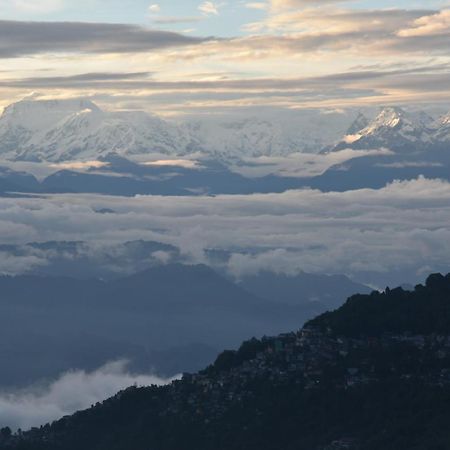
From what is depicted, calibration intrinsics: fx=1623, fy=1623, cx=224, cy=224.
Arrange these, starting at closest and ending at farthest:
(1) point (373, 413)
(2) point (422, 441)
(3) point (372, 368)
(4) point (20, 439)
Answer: (2) point (422, 441) → (1) point (373, 413) → (3) point (372, 368) → (4) point (20, 439)

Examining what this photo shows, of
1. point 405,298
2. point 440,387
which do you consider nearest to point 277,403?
point 440,387

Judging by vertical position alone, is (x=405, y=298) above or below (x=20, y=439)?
above

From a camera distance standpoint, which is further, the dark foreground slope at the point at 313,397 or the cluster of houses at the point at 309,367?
the cluster of houses at the point at 309,367

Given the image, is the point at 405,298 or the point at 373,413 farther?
the point at 405,298

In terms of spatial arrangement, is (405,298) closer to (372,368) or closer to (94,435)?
(372,368)

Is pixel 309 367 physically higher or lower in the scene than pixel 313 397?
→ higher

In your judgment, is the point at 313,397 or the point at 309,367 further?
the point at 309,367

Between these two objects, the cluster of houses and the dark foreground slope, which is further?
the cluster of houses

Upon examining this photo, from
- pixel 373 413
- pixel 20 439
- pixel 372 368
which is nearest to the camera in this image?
pixel 373 413
